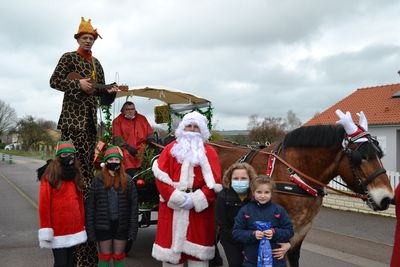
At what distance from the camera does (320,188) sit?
396cm

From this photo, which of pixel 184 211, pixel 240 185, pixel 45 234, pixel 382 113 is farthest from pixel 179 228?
pixel 382 113

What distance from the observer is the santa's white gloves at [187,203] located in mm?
3602

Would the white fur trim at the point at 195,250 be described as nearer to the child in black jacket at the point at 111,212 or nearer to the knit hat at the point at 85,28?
the child in black jacket at the point at 111,212

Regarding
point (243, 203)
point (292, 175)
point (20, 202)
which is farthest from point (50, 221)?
point (20, 202)

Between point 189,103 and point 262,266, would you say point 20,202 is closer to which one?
point 189,103

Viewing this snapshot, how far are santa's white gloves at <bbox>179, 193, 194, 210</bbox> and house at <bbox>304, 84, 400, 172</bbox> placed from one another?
1448 centimetres

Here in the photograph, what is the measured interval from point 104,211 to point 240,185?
5.18ft

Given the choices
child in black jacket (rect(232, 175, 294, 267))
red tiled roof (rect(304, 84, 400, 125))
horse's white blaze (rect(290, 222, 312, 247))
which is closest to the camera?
child in black jacket (rect(232, 175, 294, 267))

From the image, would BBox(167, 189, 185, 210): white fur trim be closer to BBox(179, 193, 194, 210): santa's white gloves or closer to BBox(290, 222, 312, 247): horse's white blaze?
BBox(179, 193, 194, 210): santa's white gloves

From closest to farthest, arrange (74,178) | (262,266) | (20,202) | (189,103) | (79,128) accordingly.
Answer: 1. (262,266)
2. (74,178)
3. (79,128)
4. (189,103)
5. (20,202)

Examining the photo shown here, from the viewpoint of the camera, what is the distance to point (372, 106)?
2114cm

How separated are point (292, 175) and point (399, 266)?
1303 mm

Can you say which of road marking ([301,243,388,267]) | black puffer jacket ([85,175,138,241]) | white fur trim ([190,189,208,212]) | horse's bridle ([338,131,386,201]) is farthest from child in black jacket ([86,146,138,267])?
road marking ([301,243,388,267])

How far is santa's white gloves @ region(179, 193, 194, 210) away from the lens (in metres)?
3.60
